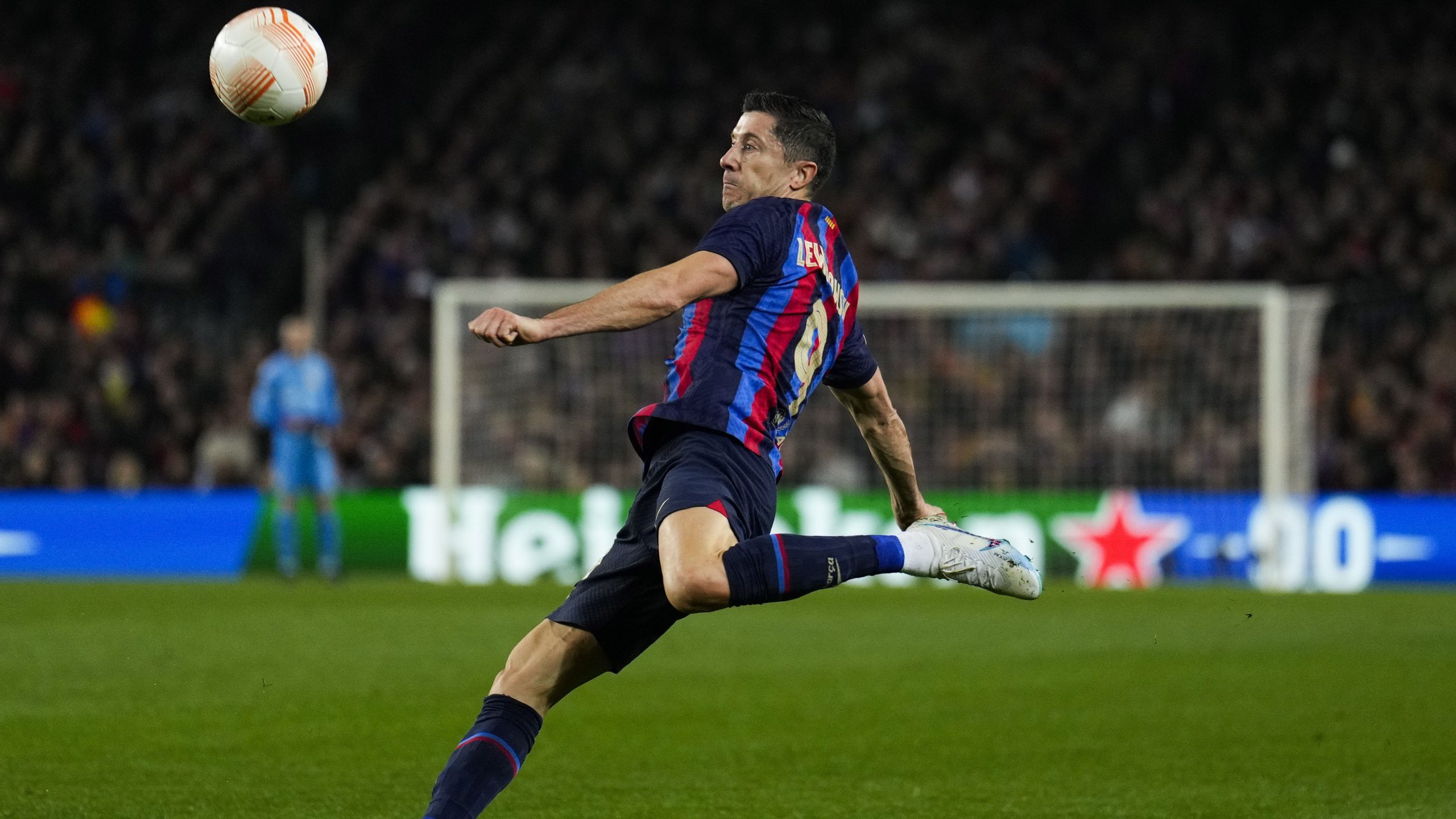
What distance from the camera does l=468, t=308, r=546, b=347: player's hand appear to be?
3717 mm

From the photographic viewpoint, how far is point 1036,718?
701cm

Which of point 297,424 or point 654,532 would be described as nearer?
point 654,532

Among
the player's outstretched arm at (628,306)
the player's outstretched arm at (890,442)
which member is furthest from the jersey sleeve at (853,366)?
the player's outstretched arm at (628,306)

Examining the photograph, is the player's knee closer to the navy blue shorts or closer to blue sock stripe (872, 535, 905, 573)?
the navy blue shorts

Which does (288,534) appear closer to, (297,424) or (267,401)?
(297,424)

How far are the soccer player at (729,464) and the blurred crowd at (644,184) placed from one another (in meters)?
11.1

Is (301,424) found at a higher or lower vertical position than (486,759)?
higher

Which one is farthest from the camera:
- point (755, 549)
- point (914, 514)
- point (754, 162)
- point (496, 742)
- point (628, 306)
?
point (914, 514)

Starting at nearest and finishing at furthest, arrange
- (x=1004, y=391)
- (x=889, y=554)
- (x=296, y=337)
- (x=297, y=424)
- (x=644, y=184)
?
(x=889, y=554), (x=296, y=337), (x=297, y=424), (x=1004, y=391), (x=644, y=184)

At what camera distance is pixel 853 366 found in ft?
15.7

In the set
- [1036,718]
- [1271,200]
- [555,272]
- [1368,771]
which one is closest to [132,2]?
[555,272]

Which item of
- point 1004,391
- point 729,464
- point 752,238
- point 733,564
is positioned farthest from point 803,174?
point 1004,391

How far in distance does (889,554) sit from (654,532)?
1.85 ft

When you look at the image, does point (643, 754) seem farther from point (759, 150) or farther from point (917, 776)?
point (759, 150)
